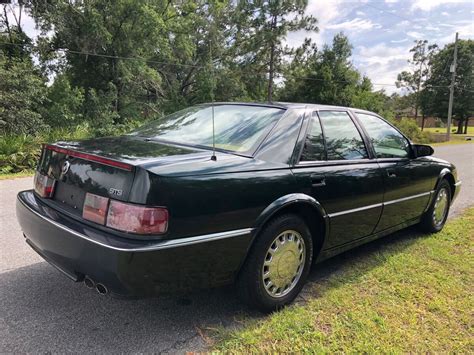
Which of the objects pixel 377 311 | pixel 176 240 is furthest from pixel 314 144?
pixel 176 240

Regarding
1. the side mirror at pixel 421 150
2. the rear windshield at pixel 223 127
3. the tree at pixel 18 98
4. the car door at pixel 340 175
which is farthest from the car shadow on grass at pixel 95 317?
the tree at pixel 18 98

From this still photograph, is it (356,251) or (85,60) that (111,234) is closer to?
(356,251)

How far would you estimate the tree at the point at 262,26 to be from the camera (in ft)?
101

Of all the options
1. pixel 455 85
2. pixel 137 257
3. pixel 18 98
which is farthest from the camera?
pixel 455 85

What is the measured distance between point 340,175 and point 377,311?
1.13 meters

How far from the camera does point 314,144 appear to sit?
323cm

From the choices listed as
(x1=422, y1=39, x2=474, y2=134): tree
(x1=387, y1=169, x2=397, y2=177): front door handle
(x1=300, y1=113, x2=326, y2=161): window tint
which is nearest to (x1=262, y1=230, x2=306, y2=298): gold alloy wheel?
(x1=300, y1=113, x2=326, y2=161): window tint

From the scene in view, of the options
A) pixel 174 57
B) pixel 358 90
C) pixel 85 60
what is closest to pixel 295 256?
pixel 85 60

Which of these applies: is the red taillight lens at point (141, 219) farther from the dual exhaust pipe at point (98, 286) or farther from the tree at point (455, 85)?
the tree at point (455, 85)

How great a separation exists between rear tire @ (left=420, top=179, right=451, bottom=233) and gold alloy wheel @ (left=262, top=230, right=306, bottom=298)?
258cm

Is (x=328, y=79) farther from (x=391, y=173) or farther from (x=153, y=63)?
(x=391, y=173)

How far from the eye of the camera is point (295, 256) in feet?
9.81

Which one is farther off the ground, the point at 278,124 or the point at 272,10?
the point at 272,10

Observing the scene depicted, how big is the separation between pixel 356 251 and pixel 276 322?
1915 mm
